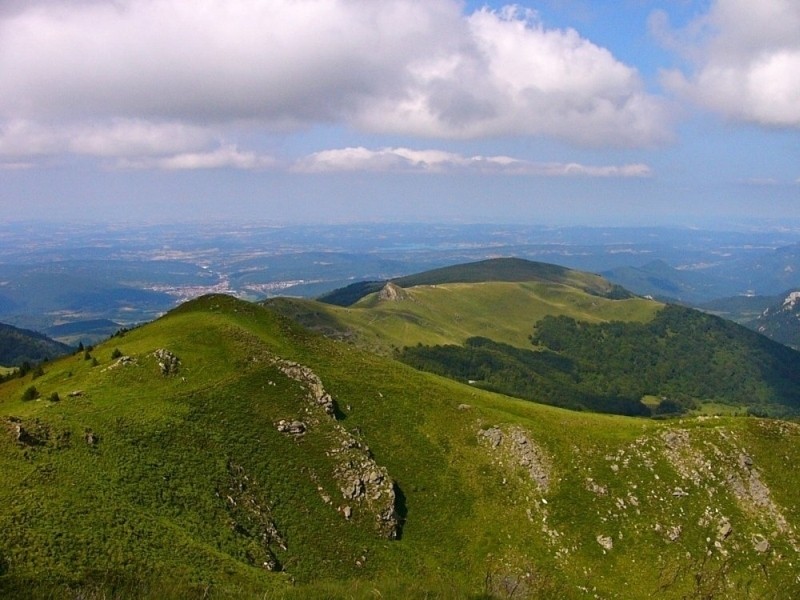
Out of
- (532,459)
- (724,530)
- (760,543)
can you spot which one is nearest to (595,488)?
(532,459)

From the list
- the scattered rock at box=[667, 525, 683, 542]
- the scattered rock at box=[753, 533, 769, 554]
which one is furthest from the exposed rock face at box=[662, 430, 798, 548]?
the scattered rock at box=[667, 525, 683, 542]

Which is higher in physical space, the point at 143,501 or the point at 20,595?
the point at 20,595

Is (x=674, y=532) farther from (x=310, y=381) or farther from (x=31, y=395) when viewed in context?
(x=31, y=395)

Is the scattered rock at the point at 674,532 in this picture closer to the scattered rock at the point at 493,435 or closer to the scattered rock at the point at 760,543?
the scattered rock at the point at 760,543

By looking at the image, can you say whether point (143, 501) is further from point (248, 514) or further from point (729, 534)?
point (729, 534)

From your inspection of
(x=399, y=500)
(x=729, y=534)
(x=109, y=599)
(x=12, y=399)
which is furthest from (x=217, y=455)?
(x=729, y=534)

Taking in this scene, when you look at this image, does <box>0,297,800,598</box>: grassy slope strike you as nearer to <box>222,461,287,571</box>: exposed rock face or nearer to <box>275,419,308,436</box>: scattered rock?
<box>222,461,287,571</box>: exposed rock face
